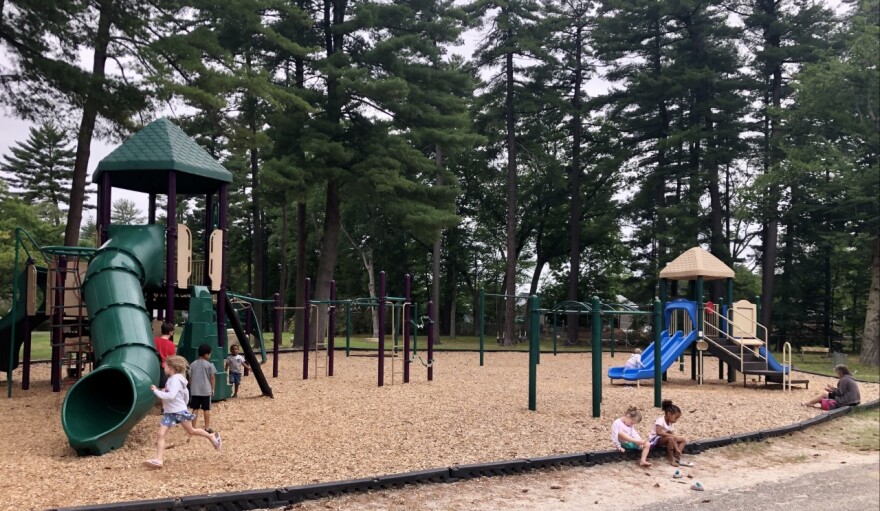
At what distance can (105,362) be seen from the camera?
772 centimetres

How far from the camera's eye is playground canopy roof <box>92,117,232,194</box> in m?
10.6

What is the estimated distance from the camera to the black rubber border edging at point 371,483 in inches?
192

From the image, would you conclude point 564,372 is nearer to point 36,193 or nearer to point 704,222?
point 704,222

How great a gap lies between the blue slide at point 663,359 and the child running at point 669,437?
20.6 ft

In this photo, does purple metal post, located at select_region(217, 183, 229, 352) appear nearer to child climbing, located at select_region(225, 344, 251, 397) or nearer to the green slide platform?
child climbing, located at select_region(225, 344, 251, 397)

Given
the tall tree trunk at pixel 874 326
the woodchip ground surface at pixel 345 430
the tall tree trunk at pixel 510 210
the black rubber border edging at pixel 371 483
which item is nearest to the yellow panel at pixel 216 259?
the woodchip ground surface at pixel 345 430

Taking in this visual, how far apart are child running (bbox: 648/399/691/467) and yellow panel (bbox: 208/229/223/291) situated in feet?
23.3

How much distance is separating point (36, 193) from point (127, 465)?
48.3 metres

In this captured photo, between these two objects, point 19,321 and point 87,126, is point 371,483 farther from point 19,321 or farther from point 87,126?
point 87,126

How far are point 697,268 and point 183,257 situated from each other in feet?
35.9

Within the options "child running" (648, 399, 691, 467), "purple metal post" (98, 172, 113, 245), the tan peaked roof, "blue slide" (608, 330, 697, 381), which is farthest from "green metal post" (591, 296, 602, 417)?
"purple metal post" (98, 172, 113, 245)

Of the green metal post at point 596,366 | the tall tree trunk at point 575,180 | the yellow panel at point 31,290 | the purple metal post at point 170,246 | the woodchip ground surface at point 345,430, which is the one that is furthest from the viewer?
the tall tree trunk at point 575,180

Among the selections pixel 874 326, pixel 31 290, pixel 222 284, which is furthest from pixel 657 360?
pixel 874 326

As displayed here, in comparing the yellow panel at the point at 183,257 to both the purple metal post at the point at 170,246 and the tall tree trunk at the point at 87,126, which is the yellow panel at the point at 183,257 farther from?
the tall tree trunk at the point at 87,126
